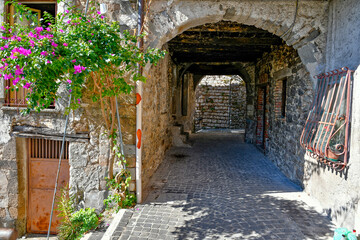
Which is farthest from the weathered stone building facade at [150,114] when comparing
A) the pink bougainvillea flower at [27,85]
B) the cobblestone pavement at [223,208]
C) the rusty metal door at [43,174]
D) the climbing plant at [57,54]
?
the pink bougainvillea flower at [27,85]

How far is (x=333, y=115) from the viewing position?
10.9 feet

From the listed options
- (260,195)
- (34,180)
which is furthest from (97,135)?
(260,195)

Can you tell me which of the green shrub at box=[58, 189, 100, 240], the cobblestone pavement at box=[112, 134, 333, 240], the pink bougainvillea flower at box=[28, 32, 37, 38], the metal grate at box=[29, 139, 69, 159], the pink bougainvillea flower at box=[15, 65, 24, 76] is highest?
the pink bougainvillea flower at box=[28, 32, 37, 38]

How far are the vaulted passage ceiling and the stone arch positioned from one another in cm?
102

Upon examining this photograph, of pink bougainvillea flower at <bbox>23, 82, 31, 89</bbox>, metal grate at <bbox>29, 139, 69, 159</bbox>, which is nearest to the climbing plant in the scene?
pink bougainvillea flower at <bbox>23, 82, 31, 89</bbox>

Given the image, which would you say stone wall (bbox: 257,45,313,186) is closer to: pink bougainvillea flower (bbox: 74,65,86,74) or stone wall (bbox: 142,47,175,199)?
stone wall (bbox: 142,47,175,199)

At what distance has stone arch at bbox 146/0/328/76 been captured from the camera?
151 inches

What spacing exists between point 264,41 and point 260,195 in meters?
3.40

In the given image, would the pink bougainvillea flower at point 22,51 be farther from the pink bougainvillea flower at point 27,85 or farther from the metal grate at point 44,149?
the metal grate at point 44,149

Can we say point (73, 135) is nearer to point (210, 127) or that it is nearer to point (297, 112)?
point (297, 112)

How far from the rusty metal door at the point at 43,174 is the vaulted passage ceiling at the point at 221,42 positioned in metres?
3.38

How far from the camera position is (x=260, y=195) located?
165 inches

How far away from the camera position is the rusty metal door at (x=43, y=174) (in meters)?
4.40

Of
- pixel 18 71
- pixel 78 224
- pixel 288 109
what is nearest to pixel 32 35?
pixel 18 71
